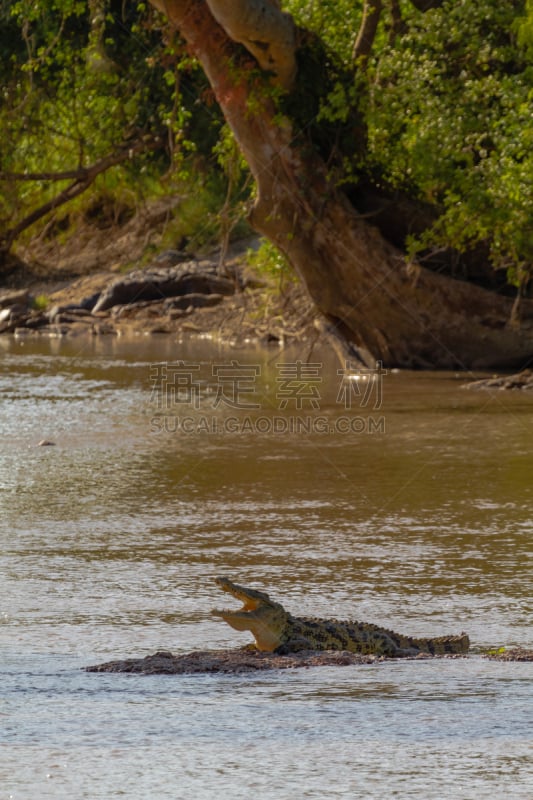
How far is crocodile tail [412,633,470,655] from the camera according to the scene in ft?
17.8

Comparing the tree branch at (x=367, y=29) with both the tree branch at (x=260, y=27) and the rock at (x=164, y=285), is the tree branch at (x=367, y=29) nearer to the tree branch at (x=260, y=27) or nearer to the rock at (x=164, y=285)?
the tree branch at (x=260, y=27)

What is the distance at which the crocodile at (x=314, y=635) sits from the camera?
5402 millimetres

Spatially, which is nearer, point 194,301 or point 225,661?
point 225,661

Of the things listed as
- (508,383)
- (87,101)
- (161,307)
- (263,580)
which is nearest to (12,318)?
(161,307)

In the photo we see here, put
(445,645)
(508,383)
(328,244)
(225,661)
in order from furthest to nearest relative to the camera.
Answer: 1. (328,244)
2. (508,383)
3. (445,645)
4. (225,661)

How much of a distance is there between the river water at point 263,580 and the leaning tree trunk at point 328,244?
106 inches

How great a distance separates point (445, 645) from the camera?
5434 millimetres

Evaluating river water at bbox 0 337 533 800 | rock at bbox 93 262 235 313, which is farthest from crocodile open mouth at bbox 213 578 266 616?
rock at bbox 93 262 235 313

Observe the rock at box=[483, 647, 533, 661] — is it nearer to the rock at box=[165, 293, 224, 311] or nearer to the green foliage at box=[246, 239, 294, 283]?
the green foliage at box=[246, 239, 294, 283]

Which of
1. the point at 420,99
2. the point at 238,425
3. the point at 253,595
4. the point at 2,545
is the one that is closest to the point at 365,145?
the point at 420,99

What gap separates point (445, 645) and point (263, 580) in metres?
1.67

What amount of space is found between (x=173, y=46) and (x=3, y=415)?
243 inches

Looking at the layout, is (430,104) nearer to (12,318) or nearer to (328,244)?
(328,244)

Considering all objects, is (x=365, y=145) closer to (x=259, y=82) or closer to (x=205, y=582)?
(x=259, y=82)
